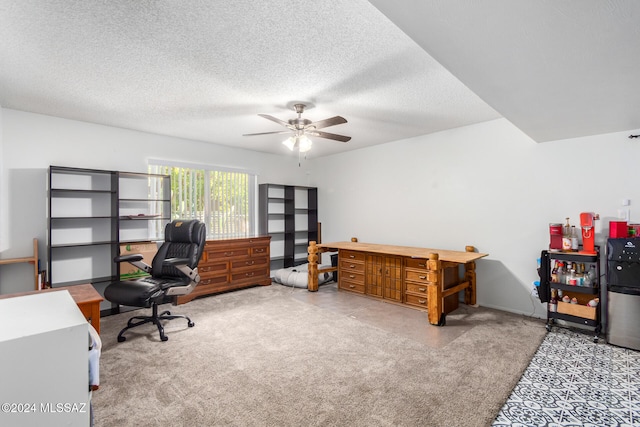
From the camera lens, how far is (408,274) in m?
4.16

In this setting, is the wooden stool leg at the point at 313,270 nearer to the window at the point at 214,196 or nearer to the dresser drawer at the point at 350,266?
the dresser drawer at the point at 350,266

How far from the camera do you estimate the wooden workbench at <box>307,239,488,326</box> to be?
3.49 metres

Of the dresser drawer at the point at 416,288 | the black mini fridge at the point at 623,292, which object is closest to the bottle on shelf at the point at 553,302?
the black mini fridge at the point at 623,292

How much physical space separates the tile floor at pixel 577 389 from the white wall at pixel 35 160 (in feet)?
16.4

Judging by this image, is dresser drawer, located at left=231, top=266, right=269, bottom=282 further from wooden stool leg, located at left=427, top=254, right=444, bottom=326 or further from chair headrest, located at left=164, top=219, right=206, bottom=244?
wooden stool leg, located at left=427, top=254, right=444, bottom=326

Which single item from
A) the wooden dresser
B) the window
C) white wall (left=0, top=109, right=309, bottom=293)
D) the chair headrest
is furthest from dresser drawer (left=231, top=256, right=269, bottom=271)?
white wall (left=0, top=109, right=309, bottom=293)

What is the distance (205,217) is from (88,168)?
1.74m

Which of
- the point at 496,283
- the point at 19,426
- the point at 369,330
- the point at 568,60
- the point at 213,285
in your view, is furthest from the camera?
the point at 213,285

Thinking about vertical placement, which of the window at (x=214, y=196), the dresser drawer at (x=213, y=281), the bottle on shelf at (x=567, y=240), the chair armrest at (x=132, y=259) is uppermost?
the window at (x=214, y=196)

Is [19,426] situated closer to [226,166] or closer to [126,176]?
[126,176]

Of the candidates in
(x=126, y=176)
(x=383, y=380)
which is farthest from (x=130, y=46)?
(x=383, y=380)

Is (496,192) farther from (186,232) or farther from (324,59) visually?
(186,232)

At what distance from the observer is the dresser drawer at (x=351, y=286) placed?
15.6 ft

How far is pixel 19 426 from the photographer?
35.3 inches
